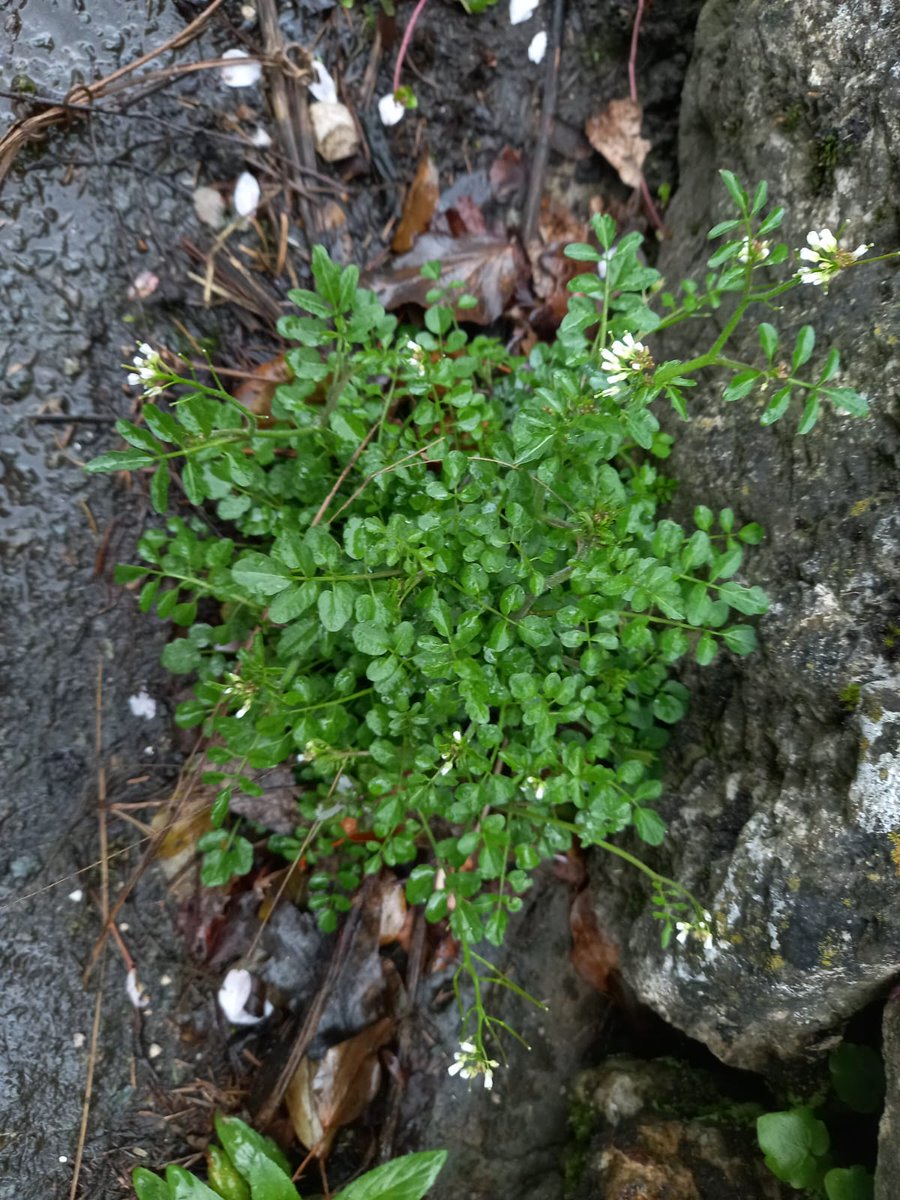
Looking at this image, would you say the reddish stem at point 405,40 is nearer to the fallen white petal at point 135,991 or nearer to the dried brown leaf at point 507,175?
the dried brown leaf at point 507,175

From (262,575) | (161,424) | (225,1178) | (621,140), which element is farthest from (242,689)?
(621,140)

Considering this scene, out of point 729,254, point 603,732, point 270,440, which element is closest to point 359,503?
point 270,440

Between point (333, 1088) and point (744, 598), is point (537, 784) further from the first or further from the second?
point (333, 1088)

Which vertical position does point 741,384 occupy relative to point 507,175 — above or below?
below

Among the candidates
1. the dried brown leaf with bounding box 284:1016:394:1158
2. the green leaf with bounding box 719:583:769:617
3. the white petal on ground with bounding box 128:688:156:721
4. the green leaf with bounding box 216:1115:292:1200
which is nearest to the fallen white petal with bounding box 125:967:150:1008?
the green leaf with bounding box 216:1115:292:1200

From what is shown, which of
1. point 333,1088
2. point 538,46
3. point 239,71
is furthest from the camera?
point 538,46

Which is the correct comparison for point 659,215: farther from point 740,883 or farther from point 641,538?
point 740,883

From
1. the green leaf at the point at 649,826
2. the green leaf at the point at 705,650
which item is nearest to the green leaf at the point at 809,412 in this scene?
the green leaf at the point at 705,650
